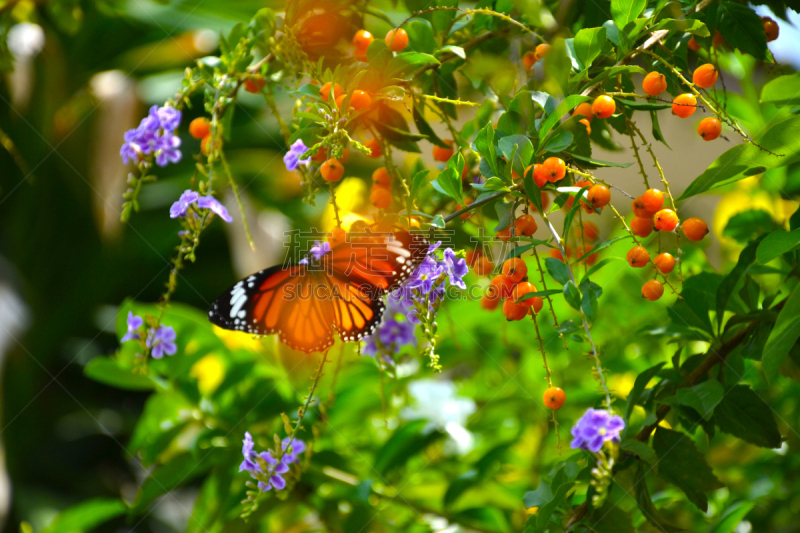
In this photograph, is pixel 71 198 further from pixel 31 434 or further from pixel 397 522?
pixel 397 522

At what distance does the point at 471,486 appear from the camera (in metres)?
0.98

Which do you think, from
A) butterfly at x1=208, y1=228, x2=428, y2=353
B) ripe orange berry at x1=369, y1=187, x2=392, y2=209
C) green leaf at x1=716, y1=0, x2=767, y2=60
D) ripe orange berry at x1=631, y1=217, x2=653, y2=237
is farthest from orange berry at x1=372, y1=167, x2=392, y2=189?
green leaf at x1=716, y1=0, x2=767, y2=60

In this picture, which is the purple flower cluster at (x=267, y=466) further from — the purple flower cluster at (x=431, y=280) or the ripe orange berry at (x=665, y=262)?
the ripe orange berry at (x=665, y=262)

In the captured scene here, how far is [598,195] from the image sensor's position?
64cm

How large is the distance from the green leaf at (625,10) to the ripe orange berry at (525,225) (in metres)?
0.22

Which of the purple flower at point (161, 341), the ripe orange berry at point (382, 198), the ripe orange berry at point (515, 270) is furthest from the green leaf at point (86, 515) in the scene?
the ripe orange berry at point (515, 270)

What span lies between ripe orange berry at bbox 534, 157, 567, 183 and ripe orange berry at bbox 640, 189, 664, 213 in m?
0.13

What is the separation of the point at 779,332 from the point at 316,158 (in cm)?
56

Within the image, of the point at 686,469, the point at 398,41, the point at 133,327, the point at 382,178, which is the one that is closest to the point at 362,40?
the point at 398,41

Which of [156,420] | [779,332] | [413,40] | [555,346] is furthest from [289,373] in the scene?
[779,332]

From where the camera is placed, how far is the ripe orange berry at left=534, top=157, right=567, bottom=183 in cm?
60

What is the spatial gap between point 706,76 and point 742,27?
74 millimetres

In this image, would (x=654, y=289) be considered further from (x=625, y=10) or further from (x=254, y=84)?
(x=254, y=84)

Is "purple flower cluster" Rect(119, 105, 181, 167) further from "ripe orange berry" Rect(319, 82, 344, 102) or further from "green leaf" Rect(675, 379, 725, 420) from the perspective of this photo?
"green leaf" Rect(675, 379, 725, 420)
